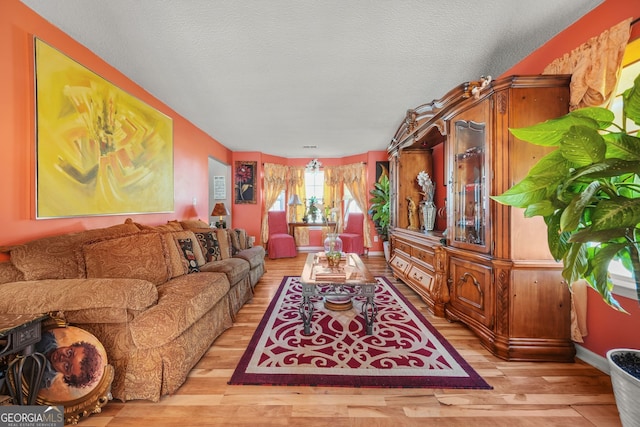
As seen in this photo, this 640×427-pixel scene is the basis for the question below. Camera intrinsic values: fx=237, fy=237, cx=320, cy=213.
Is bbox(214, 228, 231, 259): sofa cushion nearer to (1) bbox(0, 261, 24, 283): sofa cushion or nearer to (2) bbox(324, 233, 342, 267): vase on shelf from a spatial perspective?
(2) bbox(324, 233, 342, 267): vase on shelf

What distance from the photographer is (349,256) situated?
3154mm

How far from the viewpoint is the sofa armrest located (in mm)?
1316

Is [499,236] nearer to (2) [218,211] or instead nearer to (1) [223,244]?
(1) [223,244]

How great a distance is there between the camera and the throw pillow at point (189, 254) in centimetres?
242

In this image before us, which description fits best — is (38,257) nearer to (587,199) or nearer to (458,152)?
(587,199)

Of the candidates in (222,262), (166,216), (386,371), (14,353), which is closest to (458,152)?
(386,371)

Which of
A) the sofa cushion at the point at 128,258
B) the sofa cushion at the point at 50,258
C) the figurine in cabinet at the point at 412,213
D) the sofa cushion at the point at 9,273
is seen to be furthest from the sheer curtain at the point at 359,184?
the sofa cushion at the point at 9,273

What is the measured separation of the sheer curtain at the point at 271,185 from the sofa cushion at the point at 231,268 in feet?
10.3

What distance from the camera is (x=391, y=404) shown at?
56.4 inches

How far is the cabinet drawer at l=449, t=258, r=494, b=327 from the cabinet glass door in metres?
0.22

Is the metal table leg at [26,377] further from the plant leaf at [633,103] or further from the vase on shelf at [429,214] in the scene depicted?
the vase on shelf at [429,214]

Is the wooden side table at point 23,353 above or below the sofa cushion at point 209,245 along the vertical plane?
below

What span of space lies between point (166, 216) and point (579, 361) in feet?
15.0

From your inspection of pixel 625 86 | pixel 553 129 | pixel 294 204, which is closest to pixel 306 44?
pixel 553 129
